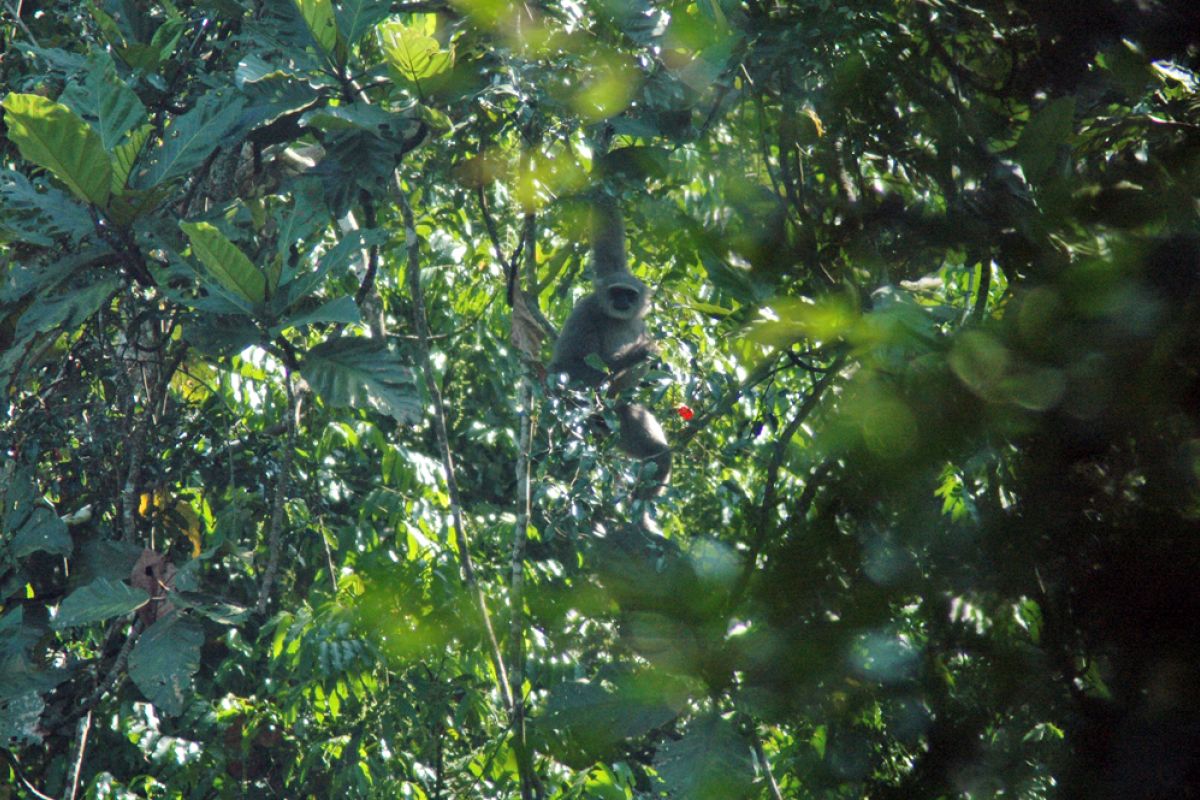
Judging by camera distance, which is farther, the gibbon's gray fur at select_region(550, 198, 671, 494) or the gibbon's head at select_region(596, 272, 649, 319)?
the gibbon's head at select_region(596, 272, 649, 319)

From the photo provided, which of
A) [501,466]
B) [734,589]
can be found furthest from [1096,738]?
[501,466]

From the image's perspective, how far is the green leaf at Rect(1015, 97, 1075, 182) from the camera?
1102mm

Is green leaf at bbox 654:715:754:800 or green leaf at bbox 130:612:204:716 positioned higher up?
green leaf at bbox 130:612:204:716

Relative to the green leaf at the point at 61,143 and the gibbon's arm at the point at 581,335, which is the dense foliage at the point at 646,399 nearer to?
the green leaf at the point at 61,143

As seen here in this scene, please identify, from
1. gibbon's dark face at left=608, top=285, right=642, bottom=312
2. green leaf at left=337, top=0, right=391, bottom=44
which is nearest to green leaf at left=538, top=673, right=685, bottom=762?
green leaf at left=337, top=0, right=391, bottom=44

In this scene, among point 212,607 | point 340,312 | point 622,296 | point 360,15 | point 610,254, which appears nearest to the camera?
point 340,312

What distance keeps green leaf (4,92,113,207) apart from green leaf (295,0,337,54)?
0.59 metres

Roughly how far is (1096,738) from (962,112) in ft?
2.50

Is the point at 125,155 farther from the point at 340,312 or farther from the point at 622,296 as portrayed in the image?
the point at 622,296

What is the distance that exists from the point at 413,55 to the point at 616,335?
5279 mm

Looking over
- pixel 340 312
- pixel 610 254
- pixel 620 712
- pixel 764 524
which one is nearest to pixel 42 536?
pixel 340 312

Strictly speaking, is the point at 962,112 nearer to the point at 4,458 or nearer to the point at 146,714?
the point at 4,458

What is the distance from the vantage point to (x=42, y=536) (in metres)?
3.19

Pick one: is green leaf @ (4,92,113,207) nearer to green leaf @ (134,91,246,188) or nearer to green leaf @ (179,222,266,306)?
green leaf @ (134,91,246,188)
